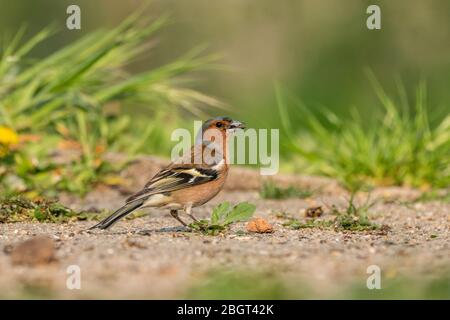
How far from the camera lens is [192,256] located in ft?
17.8

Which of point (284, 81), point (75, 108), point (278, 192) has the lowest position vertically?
point (278, 192)

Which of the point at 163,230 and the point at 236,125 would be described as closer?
the point at 163,230

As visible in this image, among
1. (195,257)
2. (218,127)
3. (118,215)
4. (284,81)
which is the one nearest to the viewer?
(195,257)

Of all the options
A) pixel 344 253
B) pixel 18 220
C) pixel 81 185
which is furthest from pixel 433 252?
pixel 81 185

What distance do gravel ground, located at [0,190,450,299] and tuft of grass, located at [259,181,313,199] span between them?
164 cm

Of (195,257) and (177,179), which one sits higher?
(177,179)

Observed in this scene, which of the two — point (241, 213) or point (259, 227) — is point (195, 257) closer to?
point (241, 213)

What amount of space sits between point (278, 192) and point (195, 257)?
345cm

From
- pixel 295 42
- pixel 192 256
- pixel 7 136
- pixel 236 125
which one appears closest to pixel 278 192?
pixel 236 125

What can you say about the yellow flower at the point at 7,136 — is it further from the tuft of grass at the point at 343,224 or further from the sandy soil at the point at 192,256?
the tuft of grass at the point at 343,224

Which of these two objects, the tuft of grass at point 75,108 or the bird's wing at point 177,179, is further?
the tuft of grass at point 75,108

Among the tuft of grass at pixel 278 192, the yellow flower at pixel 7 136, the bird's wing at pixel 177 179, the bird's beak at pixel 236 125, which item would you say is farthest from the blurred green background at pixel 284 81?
the bird's wing at pixel 177 179

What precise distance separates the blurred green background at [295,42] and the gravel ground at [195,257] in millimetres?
6359

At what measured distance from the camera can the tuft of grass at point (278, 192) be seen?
28.7ft
